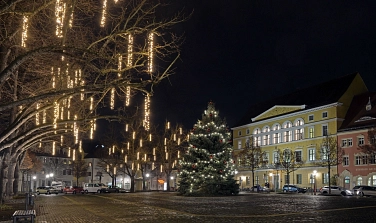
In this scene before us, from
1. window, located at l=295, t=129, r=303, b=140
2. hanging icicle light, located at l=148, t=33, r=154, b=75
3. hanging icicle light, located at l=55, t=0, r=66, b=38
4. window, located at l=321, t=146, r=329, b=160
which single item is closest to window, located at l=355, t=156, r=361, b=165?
window, located at l=321, t=146, r=329, b=160

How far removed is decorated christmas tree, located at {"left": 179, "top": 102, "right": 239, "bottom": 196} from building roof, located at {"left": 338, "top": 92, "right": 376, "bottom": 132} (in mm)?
27974

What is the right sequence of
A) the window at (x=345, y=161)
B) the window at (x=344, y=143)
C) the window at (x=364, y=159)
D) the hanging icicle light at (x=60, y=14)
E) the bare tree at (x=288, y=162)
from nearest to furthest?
the hanging icicle light at (x=60, y=14), the window at (x=364, y=159), the window at (x=345, y=161), the window at (x=344, y=143), the bare tree at (x=288, y=162)

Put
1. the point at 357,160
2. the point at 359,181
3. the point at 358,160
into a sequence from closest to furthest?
1. the point at 359,181
2. the point at 358,160
3. the point at 357,160

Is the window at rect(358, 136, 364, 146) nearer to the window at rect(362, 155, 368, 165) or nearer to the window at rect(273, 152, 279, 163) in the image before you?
the window at rect(362, 155, 368, 165)

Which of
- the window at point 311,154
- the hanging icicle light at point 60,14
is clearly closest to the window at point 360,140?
the window at point 311,154

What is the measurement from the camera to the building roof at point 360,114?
62200mm

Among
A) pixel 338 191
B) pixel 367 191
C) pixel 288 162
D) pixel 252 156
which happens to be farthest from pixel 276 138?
pixel 367 191

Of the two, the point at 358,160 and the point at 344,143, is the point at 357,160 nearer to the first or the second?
the point at 358,160

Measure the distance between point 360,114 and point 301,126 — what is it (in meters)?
11.7

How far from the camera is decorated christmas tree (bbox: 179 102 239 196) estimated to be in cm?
4222

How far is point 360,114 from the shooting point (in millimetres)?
64438

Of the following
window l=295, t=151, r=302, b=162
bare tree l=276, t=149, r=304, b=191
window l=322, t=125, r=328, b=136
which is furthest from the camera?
window l=295, t=151, r=302, b=162

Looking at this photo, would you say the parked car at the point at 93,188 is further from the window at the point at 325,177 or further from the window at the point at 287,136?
the window at the point at 325,177

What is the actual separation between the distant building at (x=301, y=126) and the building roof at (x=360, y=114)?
3.57ft
